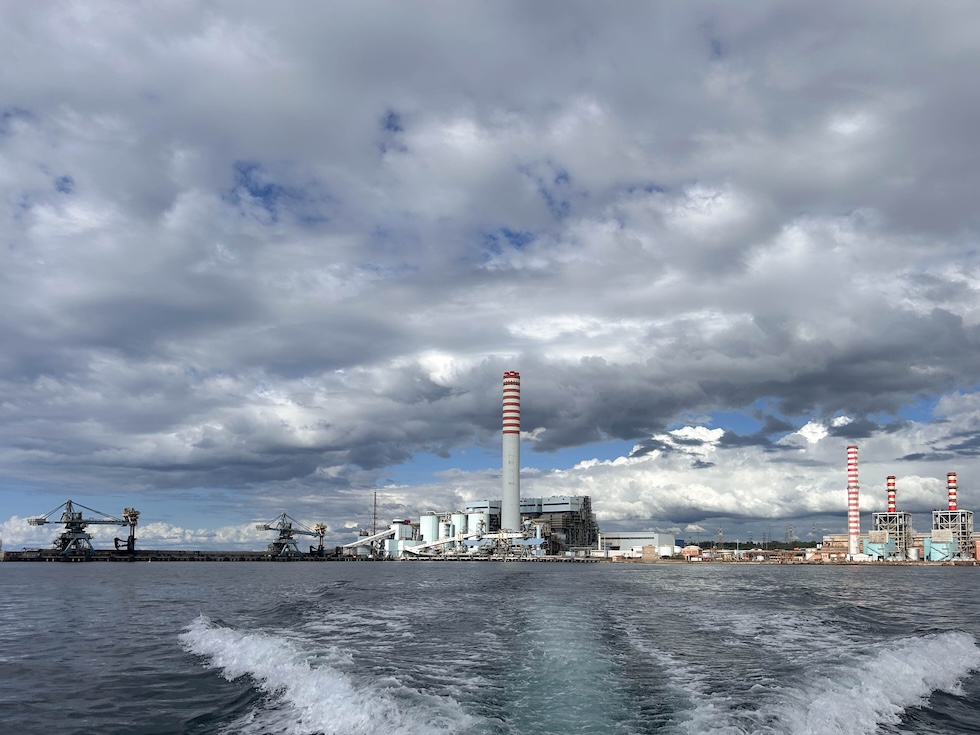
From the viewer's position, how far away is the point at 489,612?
35.2m

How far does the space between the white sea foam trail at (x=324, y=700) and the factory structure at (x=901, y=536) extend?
16665cm

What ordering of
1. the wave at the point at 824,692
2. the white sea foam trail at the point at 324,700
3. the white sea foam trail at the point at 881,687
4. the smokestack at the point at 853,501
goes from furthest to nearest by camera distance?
the smokestack at the point at 853,501, the white sea foam trail at the point at 881,687, the wave at the point at 824,692, the white sea foam trail at the point at 324,700

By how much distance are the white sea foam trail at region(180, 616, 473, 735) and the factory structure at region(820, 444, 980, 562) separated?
166646 mm

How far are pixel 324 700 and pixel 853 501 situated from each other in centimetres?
17318

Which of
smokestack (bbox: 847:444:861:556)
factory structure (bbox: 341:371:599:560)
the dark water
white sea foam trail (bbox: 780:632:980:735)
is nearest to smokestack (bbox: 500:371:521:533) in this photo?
factory structure (bbox: 341:371:599:560)

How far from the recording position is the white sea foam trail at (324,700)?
14133mm

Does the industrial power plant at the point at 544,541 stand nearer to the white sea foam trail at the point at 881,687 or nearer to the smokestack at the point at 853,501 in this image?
the smokestack at the point at 853,501

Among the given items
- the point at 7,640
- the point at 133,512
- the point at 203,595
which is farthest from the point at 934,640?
the point at 133,512

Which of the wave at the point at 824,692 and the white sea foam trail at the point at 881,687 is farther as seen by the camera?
the white sea foam trail at the point at 881,687

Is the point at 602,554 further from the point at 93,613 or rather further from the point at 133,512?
the point at 93,613

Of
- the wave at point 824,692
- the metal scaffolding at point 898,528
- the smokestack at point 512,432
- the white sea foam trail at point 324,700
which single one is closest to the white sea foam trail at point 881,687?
the wave at point 824,692

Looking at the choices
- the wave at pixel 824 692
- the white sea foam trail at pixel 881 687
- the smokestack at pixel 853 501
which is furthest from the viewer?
the smokestack at pixel 853 501

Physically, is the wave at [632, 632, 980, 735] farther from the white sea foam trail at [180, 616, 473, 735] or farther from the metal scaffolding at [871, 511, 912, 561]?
the metal scaffolding at [871, 511, 912, 561]

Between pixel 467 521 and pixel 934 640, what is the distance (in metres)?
174
